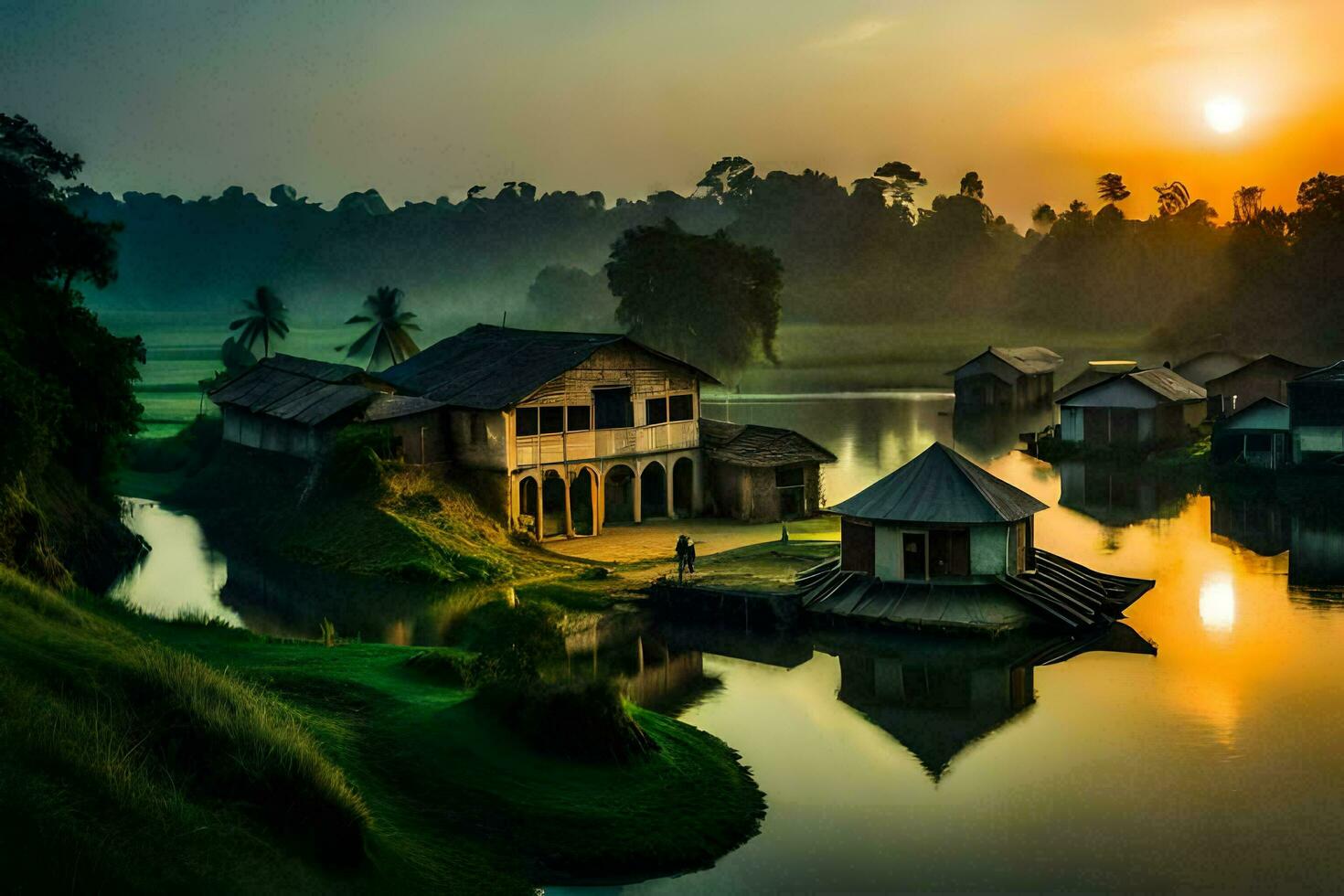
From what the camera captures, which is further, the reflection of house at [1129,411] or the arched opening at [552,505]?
the reflection of house at [1129,411]

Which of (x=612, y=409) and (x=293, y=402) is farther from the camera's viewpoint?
(x=293, y=402)

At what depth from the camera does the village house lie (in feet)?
155

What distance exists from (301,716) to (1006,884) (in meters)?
10.2

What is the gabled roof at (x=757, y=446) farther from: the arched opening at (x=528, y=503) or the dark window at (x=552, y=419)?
the arched opening at (x=528, y=503)

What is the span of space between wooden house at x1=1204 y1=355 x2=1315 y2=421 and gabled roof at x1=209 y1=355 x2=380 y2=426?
47043 mm

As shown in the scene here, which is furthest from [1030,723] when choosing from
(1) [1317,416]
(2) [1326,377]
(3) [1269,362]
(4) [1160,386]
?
(3) [1269,362]

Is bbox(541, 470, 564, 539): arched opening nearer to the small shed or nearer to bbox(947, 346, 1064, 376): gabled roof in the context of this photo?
the small shed

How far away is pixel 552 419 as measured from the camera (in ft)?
156

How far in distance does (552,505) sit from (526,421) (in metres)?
4.05

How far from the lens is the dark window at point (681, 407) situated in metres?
51.1

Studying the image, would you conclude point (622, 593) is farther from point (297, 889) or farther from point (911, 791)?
point (297, 889)

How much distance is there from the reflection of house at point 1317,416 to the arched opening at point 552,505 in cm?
2991

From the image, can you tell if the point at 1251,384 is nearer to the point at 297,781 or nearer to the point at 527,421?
the point at 527,421

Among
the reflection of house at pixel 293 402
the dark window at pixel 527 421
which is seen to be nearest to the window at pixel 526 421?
the dark window at pixel 527 421
